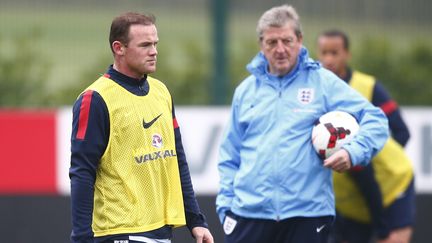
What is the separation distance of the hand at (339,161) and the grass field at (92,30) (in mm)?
4644

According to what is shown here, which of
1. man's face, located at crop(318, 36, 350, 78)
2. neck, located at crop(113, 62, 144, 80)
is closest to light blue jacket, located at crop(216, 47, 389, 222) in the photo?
neck, located at crop(113, 62, 144, 80)

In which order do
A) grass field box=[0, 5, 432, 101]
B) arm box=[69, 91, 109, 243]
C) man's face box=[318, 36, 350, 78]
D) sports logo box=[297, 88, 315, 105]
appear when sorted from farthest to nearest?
grass field box=[0, 5, 432, 101] → man's face box=[318, 36, 350, 78] → sports logo box=[297, 88, 315, 105] → arm box=[69, 91, 109, 243]

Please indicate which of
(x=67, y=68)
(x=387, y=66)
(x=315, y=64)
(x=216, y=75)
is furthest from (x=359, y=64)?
(x=315, y=64)

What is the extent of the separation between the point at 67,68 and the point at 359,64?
9.99 feet

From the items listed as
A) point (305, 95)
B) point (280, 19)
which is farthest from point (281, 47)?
point (305, 95)

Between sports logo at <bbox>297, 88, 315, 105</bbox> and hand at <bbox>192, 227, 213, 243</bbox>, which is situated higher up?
sports logo at <bbox>297, 88, 315, 105</bbox>

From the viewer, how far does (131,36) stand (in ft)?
15.5

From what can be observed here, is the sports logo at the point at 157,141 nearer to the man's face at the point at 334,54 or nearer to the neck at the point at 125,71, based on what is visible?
the neck at the point at 125,71

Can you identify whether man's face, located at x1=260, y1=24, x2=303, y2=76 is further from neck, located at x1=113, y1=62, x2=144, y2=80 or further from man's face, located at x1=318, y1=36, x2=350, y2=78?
man's face, located at x1=318, y1=36, x2=350, y2=78

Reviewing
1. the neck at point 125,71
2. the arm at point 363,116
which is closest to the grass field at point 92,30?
the arm at point 363,116

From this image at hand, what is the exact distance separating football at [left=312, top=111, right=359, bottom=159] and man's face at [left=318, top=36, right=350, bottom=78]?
1658mm

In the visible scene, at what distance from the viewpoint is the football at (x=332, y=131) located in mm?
5508

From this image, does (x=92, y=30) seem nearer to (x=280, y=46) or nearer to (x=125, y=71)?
(x=280, y=46)

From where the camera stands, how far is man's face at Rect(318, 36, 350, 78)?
289 inches
